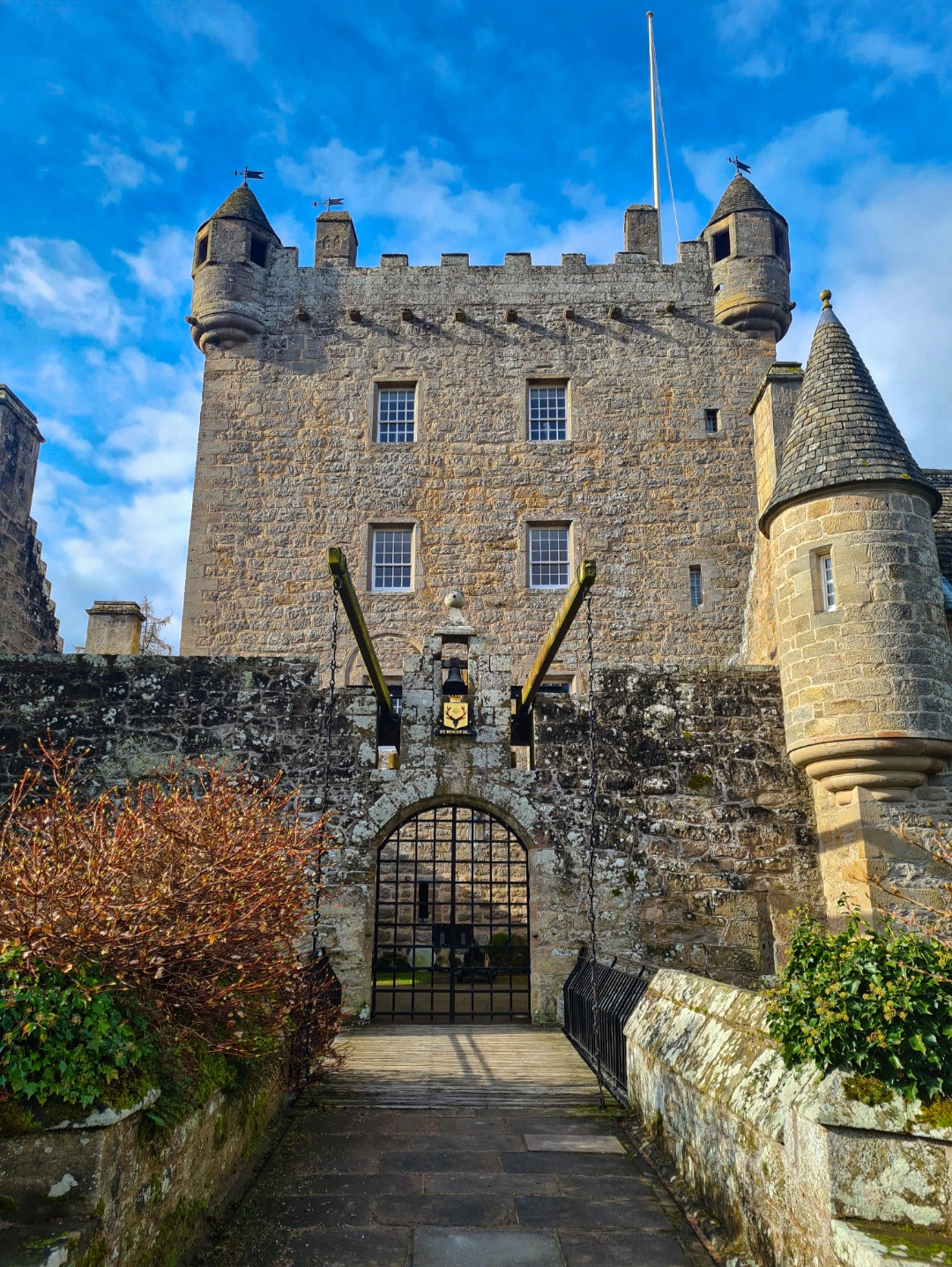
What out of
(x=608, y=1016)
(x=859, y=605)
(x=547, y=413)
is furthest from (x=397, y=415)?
(x=608, y=1016)

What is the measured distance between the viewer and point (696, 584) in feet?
55.1

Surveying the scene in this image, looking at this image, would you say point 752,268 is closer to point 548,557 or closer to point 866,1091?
point 548,557

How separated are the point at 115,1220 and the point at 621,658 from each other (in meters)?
13.7

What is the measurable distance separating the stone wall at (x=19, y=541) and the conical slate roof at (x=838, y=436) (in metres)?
11.9

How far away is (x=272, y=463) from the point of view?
57.6ft

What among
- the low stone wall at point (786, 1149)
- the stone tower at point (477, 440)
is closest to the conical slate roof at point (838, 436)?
the stone tower at point (477, 440)

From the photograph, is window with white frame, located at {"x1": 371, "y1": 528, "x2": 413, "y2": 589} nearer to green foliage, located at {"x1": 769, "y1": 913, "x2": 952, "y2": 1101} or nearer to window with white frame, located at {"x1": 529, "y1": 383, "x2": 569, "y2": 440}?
window with white frame, located at {"x1": 529, "y1": 383, "x2": 569, "y2": 440}

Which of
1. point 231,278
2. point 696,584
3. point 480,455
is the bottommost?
point 696,584

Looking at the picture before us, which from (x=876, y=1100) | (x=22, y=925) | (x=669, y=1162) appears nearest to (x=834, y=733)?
(x=669, y=1162)

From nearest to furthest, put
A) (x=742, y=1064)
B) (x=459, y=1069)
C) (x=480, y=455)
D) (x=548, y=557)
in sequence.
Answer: (x=742, y=1064), (x=459, y=1069), (x=548, y=557), (x=480, y=455)

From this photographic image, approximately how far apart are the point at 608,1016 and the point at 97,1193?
447 cm

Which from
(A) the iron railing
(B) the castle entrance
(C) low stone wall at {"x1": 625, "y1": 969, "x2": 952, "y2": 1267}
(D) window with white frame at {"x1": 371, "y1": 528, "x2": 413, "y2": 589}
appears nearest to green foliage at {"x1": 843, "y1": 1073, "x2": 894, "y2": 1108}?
(C) low stone wall at {"x1": 625, "y1": 969, "x2": 952, "y2": 1267}

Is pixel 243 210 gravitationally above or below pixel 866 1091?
above

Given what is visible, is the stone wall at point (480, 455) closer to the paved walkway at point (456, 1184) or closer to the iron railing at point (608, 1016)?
the iron railing at point (608, 1016)
